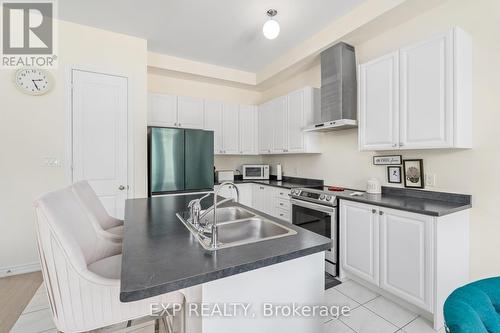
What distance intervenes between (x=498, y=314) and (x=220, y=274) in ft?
2.84

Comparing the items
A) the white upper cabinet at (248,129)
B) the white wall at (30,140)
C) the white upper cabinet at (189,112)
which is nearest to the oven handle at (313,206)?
the white upper cabinet at (248,129)

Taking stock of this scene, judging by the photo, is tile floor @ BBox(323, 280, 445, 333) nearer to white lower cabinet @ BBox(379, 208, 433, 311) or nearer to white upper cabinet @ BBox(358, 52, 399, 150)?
white lower cabinet @ BBox(379, 208, 433, 311)

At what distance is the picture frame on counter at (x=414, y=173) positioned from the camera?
2336 mm

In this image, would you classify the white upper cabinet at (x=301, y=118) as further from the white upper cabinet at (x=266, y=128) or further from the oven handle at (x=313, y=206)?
the oven handle at (x=313, y=206)

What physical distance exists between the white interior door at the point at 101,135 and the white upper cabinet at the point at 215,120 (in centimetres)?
140

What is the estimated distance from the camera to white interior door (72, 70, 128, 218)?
9.33 ft

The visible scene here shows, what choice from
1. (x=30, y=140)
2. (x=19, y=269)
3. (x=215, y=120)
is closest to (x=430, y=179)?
(x=215, y=120)

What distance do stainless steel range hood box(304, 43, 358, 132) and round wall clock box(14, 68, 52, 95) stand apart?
11.0 feet

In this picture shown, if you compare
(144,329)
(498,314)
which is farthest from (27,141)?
(498,314)

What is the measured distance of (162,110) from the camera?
373 cm

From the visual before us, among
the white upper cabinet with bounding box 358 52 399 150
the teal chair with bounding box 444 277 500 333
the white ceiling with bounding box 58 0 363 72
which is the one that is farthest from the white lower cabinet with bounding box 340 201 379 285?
the white ceiling with bounding box 58 0 363 72

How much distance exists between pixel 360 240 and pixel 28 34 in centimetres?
434

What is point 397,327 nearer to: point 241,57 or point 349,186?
point 349,186

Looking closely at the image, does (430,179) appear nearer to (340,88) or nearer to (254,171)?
(340,88)
